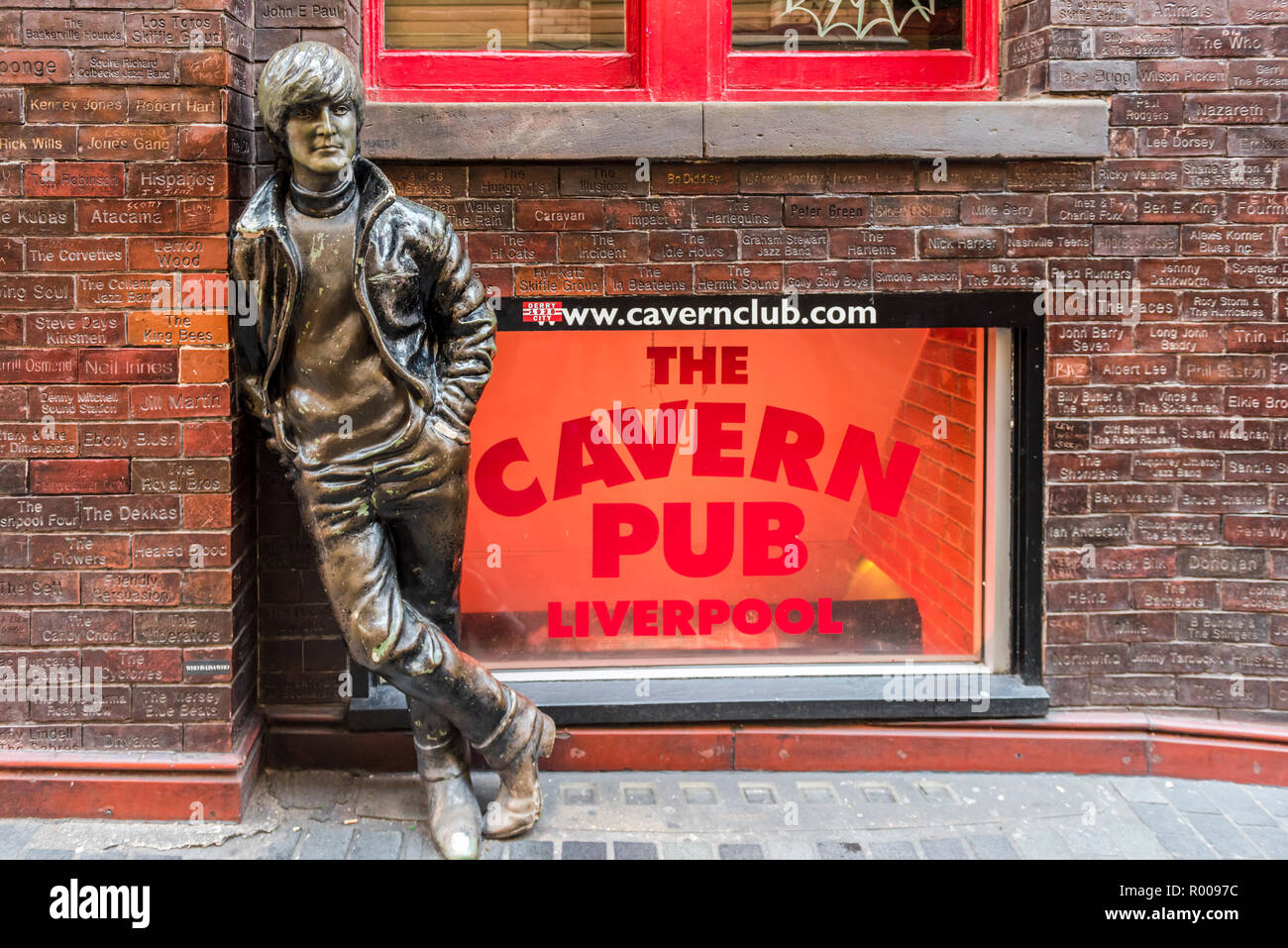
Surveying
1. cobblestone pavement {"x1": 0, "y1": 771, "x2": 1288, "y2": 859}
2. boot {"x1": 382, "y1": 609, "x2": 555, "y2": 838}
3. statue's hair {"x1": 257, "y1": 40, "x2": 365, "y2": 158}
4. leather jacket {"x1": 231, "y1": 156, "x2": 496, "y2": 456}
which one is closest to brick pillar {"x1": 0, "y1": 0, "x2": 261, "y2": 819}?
cobblestone pavement {"x1": 0, "y1": 771, "x2": 1288, "y2": 859}

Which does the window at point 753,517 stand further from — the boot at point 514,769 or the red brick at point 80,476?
the red brick at point 80,476

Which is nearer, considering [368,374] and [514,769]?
[368,374]

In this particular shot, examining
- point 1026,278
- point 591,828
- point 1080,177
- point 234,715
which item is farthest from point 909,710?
point 234,715

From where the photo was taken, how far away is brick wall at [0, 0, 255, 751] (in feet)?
13.9

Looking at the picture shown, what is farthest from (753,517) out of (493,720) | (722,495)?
(493,720)

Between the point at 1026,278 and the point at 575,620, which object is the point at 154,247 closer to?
the point at 575,620

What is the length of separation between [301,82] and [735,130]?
1693 mm

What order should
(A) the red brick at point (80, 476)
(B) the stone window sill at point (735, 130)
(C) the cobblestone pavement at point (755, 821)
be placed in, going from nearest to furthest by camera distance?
(C) the cobblestone pavement at point (755, 821) < (A) the red brick at point (80, 476) < (B) the stone window sill at point (735, 130)

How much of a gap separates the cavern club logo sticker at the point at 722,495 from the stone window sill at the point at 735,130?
786 millimetres

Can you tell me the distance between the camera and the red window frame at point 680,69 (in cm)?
476

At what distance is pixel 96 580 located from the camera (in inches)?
173

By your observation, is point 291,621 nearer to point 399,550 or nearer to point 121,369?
point 399,550

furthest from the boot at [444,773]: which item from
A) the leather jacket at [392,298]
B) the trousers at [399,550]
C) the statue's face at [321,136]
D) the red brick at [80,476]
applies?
the statue's face at [321,136]

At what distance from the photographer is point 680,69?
4.77 meters
